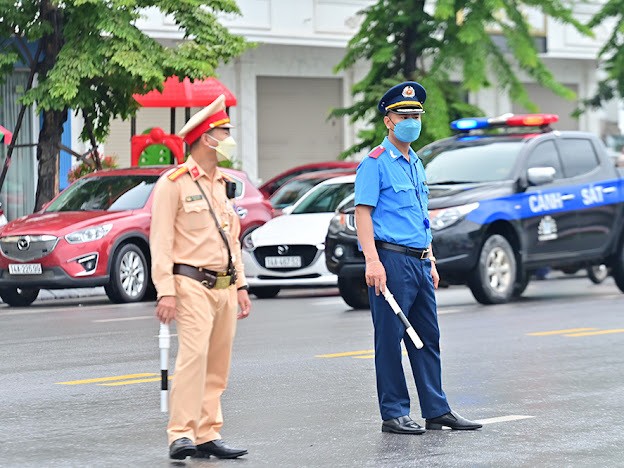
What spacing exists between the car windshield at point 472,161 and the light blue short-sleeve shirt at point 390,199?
9005 mm

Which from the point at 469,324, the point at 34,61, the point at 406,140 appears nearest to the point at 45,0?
the point at 34,61

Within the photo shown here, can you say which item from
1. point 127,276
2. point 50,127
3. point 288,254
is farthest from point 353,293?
point 50,127

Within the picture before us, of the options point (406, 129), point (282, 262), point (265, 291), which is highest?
point (406, 129)

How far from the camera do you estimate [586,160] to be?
1916 cm

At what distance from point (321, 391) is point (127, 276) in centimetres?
894

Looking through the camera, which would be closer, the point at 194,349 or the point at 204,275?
the point at 194,349

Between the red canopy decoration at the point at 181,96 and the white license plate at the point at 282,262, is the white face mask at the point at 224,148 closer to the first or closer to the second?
the white license plate at the point at 282,262

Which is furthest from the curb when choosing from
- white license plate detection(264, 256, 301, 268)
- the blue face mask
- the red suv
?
the blue face mask

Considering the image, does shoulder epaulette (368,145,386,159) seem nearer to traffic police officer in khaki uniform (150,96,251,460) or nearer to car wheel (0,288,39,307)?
traffic police officer in khaki uniform (150,96,251,460)

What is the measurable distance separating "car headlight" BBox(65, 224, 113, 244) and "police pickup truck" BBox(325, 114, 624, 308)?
113 inches

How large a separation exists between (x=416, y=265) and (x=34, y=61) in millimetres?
14783

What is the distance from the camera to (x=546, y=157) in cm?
1858

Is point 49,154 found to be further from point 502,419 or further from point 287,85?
point 502,419

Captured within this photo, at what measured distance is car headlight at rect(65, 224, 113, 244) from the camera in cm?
1856
